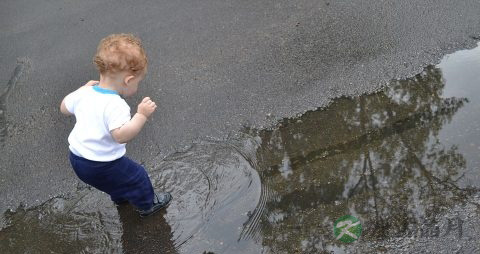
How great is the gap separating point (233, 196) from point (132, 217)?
2.23ft

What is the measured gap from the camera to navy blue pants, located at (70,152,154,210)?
2.79 meters

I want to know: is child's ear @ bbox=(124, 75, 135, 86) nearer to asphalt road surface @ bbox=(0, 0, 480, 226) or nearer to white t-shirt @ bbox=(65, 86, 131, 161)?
white t-shirt @ bbox=(65, 86, 131, 161)

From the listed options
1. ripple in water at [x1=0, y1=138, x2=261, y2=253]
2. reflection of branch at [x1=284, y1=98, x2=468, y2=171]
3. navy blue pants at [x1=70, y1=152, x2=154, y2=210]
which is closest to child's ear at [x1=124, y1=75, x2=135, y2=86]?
navy blue pants at [x1=70, y1=152, x2=154, y2=210]

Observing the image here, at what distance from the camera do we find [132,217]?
10.6ft

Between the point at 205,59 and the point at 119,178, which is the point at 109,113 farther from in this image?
the point at 205,59

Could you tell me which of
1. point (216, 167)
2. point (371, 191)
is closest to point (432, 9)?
point (371, 191)

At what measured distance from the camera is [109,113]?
2598 millimetres

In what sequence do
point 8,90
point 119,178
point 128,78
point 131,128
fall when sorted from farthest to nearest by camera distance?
point 8,90, point 119,178, point 128,78, point 131,128

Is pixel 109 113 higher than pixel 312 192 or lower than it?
lower

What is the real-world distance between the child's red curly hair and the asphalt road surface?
3.66 feet

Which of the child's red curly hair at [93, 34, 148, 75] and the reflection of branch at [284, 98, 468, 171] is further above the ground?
the reflection of branch at [284, 98, 468, 171]

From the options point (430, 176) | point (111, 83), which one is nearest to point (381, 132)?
point (430, 176)

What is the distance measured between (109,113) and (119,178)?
493mm

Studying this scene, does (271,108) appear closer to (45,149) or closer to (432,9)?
(45,149)
